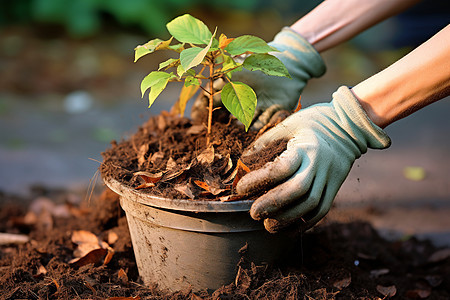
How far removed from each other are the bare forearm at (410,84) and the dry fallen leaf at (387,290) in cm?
68

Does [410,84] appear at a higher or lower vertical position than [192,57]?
lower

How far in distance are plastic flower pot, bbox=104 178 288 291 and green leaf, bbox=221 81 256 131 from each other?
11.5 inches

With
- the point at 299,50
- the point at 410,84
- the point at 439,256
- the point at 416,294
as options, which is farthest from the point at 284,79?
the point at 439,256

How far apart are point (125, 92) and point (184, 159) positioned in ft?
10.9

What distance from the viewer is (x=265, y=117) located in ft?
6.15

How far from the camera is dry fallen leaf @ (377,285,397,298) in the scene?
1.78 metres

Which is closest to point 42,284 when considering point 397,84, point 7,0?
point 397,84

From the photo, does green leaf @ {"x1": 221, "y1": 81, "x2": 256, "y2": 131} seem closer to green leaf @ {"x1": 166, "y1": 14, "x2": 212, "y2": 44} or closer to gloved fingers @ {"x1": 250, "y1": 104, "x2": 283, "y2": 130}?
green leaf @ {"x1": 166, "y1": 14, "x2": 212, "y2": 44}

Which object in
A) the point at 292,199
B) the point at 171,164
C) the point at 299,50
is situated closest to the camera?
the point at 292,199

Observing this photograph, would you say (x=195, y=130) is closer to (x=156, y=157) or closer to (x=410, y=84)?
(x=156, y=157)

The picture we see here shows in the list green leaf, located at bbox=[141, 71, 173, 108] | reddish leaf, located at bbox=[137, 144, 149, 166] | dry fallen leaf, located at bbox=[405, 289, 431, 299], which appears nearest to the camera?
green leaf, located at bbox=[141, 71, 173, 108]

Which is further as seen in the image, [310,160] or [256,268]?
[256,268]

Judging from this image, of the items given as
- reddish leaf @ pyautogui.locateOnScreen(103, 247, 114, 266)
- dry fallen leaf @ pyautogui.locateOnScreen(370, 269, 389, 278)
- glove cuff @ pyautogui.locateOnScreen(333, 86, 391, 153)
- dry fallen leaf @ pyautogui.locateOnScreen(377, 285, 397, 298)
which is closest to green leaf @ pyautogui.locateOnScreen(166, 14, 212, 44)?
glove cuff @ pyautogui.locateOnScreen(333, 86, 391, 153)

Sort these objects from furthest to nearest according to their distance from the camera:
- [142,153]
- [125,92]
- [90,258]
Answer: [125,92], [90,258], [142,153]
